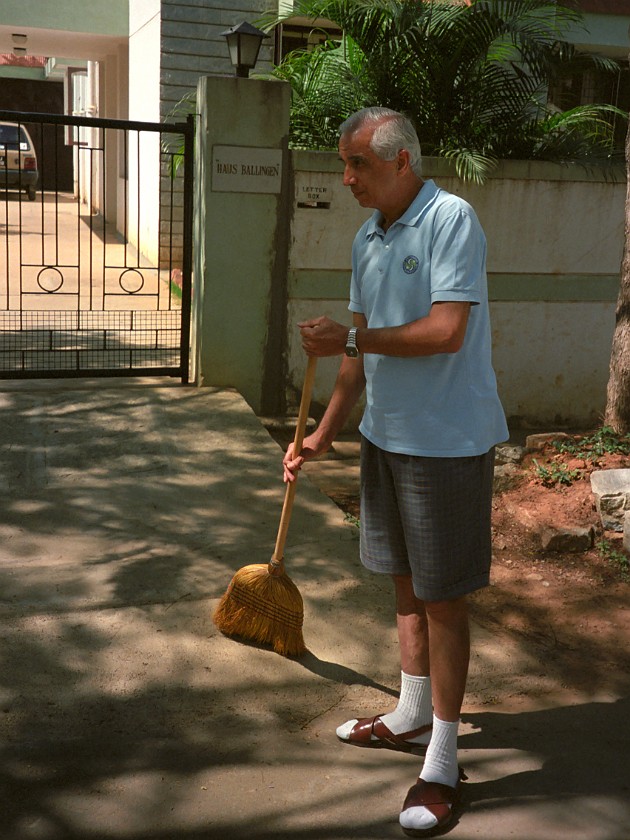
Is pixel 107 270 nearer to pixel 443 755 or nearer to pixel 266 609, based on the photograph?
pixel 266 609

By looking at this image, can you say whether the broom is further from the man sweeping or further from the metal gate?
the metal gate

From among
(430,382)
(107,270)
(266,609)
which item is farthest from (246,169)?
(107,270)

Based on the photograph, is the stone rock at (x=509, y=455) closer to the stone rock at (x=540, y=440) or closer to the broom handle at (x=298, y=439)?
the stone rock at (x=540, y=440)

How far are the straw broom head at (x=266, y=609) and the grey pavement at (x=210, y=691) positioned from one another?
77mm

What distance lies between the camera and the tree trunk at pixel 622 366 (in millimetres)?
6355

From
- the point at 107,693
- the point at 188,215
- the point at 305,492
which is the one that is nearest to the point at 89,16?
the point at 188,215

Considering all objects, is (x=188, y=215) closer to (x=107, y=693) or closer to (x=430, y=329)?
(x=107, y=693)

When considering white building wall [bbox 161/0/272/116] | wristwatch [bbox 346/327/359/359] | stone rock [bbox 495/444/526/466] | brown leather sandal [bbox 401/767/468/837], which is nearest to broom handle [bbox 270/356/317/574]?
wristwatch [bbox 346/327/359/359]

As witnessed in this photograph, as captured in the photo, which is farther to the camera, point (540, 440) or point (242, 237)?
point (242, 237)

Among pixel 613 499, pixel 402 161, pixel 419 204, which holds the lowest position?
pixel 613 499

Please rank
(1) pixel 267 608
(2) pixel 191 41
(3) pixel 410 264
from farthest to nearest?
(2) pixel 191 41 → (1) pixel 267 608 → (3) pixel 410 264

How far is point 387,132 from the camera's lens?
304 cm

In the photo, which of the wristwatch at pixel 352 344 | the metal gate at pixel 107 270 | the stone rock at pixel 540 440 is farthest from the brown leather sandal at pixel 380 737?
the metal gate at pixel 107 270

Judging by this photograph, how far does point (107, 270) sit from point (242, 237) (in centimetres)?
604
